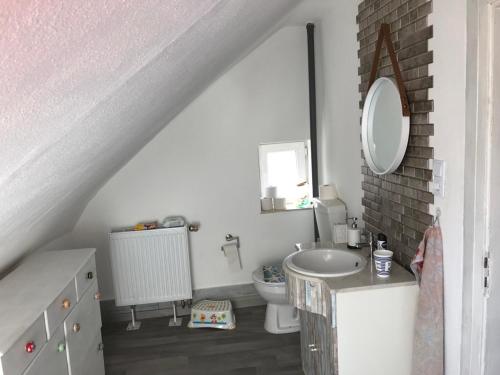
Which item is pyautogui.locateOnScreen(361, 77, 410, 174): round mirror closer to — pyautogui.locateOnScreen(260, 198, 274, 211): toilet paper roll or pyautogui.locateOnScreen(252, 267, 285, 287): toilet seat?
pyautogui.locateOnScreen(252, 267, 285, 287): toilet seat

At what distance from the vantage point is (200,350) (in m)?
3.03

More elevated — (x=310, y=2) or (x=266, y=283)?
(x=310, y=2)

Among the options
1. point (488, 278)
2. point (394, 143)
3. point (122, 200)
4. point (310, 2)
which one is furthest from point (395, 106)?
point (122, 200)

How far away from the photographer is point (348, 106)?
9.43 feet

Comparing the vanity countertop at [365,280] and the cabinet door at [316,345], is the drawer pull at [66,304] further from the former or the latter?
the cabinet door at [316,345]

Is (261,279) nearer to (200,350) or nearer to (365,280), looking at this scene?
(200,350)

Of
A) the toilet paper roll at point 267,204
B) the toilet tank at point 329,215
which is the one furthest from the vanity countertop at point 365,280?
the toilet paper roll at point 267,204

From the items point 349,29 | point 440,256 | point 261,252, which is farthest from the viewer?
point 261,252

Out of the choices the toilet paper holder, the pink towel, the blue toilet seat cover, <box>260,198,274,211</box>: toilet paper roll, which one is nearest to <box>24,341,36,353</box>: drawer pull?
the pink towel

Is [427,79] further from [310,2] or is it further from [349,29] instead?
[310,2]

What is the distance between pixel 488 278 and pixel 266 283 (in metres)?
1.72

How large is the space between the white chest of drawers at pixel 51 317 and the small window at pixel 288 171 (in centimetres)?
172

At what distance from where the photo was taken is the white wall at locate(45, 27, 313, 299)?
3.45 m

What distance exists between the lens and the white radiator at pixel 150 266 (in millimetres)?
3354
